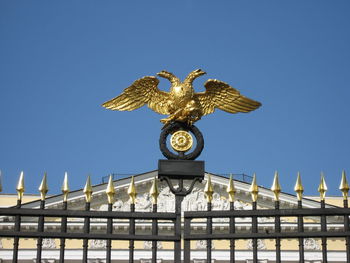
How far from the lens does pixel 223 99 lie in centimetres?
698

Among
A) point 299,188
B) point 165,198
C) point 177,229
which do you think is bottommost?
point 177,229

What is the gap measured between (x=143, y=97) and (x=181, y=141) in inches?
22.0

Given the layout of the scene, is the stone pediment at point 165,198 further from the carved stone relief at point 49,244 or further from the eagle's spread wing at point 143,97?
the eagle's spread wing at point 143,97

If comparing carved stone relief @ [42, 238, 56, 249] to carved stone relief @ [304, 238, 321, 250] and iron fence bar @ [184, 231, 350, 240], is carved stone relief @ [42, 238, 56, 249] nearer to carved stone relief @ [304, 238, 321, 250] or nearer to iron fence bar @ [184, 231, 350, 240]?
carved stone relief @ [304, 238, 321, 250]

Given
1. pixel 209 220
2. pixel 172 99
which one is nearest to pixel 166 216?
pixel 209 220

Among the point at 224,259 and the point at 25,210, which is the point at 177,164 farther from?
the point at 224,259

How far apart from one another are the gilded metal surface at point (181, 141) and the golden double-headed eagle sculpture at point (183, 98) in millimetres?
111

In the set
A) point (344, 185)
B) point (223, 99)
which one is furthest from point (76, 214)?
point (344, 185)

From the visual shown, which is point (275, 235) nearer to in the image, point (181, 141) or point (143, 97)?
point (181, 141)

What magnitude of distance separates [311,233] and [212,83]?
1616 mm

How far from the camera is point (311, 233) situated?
21.2 feet

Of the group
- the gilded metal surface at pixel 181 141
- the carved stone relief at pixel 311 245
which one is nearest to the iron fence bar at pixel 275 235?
the gilded metal surface at pixel 181 141

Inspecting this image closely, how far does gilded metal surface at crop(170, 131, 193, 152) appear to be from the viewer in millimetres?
6781

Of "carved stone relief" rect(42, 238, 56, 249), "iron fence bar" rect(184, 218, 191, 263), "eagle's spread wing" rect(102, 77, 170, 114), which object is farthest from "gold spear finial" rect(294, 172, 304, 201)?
"carved stone relief" rect(42, 238, 56, 249)
